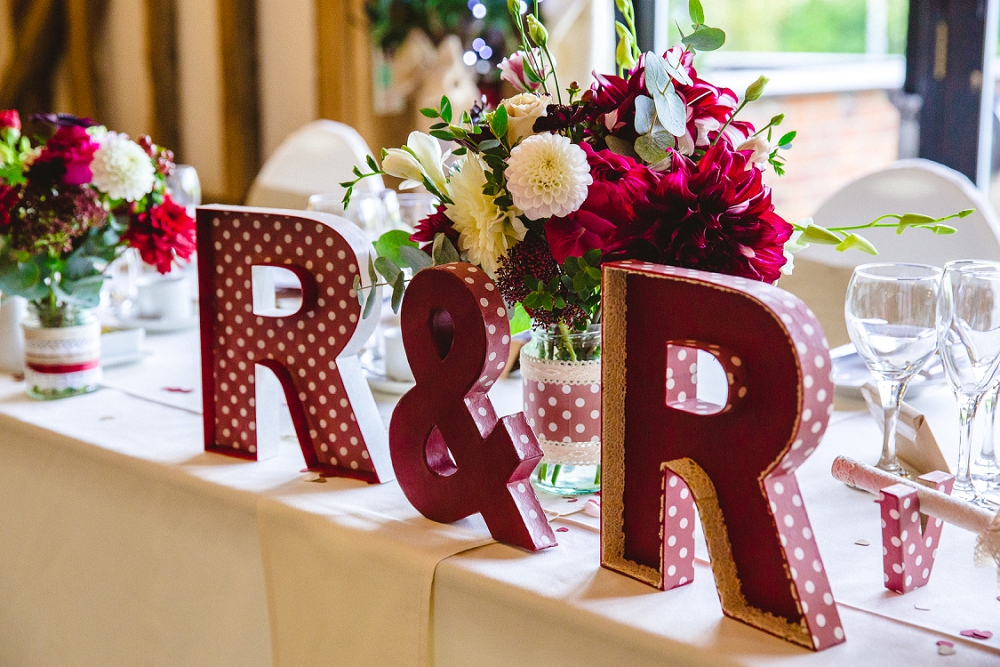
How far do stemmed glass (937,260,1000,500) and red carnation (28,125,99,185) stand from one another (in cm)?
93

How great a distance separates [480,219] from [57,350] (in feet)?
2.14

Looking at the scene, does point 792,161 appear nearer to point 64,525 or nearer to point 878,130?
point 878,130

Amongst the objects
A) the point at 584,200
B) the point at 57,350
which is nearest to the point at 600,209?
the point at 584,200

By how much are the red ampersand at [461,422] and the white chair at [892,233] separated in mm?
816

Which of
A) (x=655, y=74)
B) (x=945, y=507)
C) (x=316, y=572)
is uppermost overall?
(x=655, y=74)

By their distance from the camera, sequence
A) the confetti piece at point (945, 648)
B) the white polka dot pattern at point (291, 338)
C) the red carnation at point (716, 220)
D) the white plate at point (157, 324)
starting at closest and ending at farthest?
the confetti piece at point (945, 648)
the red carnation at point (716, 220)
the white polka dot pattern at point (291, 338)
the white plate at point (157, 324)

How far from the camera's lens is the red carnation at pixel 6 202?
3.80 feet

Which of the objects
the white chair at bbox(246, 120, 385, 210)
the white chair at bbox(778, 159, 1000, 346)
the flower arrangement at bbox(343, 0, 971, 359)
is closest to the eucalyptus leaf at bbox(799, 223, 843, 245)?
the flower arrangement at bbox(343, 0, 971, 359)

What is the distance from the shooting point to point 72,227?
120 centimetres

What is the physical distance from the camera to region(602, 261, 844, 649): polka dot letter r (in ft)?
2.15

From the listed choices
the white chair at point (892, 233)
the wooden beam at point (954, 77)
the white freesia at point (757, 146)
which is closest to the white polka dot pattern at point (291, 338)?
the white freesia at point (757, 146)

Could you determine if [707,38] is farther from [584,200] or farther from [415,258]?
[415,258]

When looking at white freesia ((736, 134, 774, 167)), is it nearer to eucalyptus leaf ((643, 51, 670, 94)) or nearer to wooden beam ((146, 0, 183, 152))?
eucalyptus leaf ((643, 51, 670, 94))

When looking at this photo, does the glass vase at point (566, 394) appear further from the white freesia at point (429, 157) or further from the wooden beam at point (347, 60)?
the wooden beam at point (347, 60)
